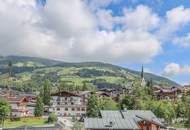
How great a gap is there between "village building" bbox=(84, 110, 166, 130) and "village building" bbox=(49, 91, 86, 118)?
55.2 m

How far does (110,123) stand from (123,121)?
118 inches

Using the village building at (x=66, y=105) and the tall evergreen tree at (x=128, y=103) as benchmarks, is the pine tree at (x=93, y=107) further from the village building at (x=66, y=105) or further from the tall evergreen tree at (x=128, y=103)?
the village building at (x=66, y=105)

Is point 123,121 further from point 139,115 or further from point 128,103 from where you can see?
point 128,103

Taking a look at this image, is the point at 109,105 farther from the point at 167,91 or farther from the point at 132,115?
the point at 167,91

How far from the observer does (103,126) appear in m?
58.5

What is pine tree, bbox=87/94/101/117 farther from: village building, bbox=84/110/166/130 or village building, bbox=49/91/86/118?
village building, bbox=49/91/86/118

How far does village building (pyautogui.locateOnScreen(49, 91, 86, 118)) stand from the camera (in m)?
119

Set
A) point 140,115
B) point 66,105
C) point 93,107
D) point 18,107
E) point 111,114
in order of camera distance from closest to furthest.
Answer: point 111,114 < point 140,115 < point 93,107 < point 18,107 < point 66,105

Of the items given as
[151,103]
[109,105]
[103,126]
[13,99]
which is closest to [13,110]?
[13,99]

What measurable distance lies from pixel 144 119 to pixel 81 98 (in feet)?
211

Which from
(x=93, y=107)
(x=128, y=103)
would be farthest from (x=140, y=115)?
(x=128, y=103)

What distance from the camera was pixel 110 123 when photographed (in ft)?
193

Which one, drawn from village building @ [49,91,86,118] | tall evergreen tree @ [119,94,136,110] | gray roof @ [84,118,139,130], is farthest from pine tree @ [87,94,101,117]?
village building @ [49,91,86,118]

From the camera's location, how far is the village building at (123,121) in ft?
193
